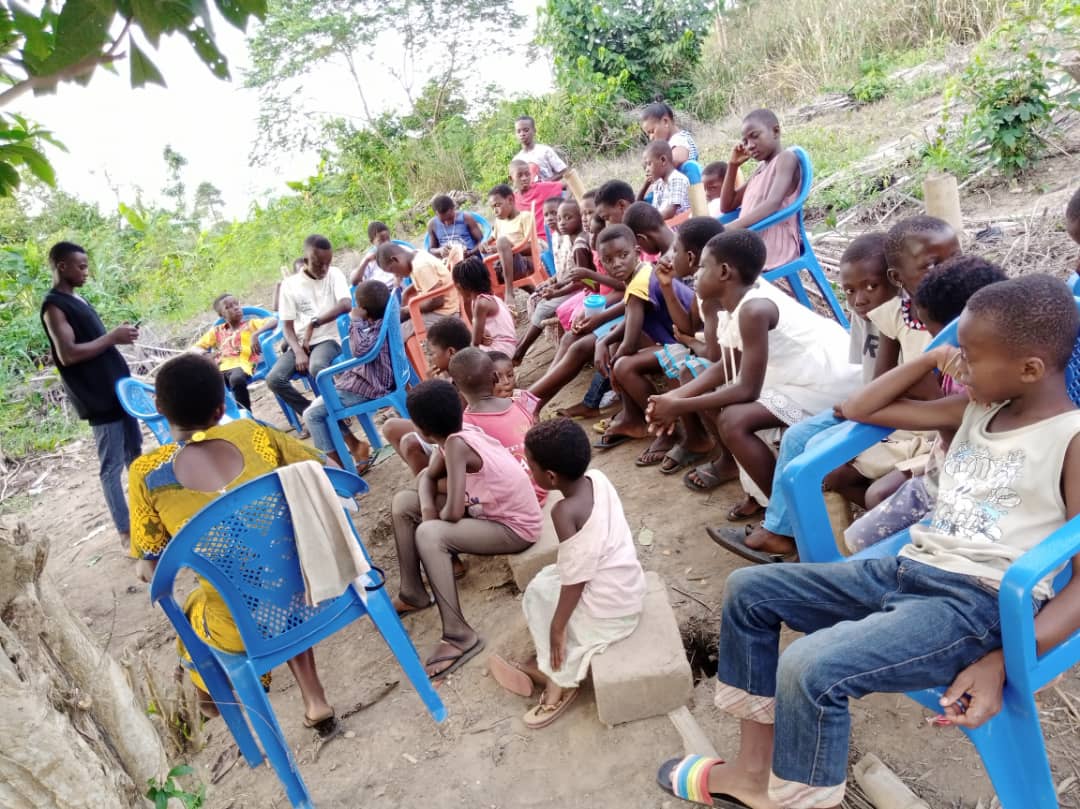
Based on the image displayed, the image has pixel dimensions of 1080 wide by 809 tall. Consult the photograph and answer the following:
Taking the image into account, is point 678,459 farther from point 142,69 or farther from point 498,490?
point 142,69

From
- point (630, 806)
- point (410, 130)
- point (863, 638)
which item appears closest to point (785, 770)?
point (863, 638)

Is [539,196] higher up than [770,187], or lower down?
higher up

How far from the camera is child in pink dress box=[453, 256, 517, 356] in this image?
4.96 m

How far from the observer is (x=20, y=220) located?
48.6ft

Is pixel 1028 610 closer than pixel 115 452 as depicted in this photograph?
Yes

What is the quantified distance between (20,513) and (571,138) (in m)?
9.20

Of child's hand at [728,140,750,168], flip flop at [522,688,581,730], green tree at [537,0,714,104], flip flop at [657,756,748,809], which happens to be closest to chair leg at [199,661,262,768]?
flip flop at [522,688,581,730]

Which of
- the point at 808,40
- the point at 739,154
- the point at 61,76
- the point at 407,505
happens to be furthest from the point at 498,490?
the point at 808,40

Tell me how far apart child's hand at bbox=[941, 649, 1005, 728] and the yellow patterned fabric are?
2.03 m

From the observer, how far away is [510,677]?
8.77 ft

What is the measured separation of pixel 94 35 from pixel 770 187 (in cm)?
366

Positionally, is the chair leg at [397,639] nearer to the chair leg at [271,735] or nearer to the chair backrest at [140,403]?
the chair leg at [271,735]

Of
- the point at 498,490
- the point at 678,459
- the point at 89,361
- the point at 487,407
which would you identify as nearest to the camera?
the point at 498,490

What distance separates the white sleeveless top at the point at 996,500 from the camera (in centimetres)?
161
